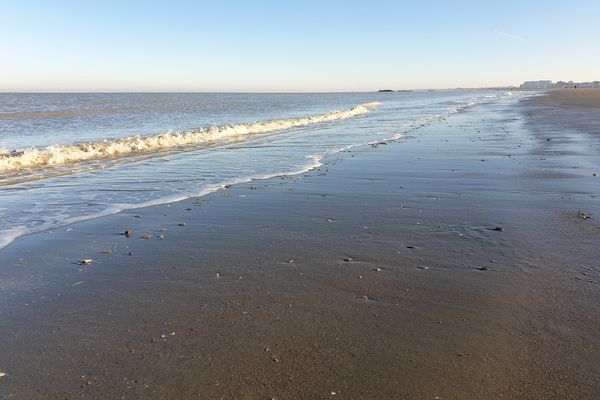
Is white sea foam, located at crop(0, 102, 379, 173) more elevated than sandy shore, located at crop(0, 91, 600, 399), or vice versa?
sandy shore, located at crop(0, 91, 600, 399)

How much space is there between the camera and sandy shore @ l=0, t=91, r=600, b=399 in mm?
3207

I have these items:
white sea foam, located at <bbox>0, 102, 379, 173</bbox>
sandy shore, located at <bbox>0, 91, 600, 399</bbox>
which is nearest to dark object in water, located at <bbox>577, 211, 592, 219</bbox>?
sandy shore, located at <bbox>0, 91, 600, 399</bbox>

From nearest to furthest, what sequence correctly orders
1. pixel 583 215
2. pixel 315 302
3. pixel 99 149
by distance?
pixel 315 302 → pixel 583 215 → pixel 99 149

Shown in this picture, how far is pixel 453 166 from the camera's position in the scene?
12.1 metres

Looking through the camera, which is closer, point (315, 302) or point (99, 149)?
point (315, 302)

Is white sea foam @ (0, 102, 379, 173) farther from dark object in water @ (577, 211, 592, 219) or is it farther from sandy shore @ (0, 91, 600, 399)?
dark object in water @ (577, 211, 592, 219)

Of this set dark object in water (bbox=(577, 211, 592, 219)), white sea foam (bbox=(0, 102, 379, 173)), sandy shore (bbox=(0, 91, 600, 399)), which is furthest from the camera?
white sea foam (bbox=(0, 102, 379, 173))

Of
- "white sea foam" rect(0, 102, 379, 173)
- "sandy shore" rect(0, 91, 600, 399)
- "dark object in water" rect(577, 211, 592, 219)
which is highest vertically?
"dark object in water" rect(577, 211, 592, 219)

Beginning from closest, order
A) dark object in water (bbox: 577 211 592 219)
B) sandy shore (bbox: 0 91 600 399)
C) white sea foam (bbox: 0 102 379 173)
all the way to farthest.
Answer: sandy shore (bbox: 0 91 600 399)
dark object in water (bbox: 577 211 592 219)
white sea foam (bbox: 0 102 379 173)

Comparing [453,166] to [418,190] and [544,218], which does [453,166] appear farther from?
[544,218]

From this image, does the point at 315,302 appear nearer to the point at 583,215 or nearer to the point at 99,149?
the point at 583,215

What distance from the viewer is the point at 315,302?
4.43 meters

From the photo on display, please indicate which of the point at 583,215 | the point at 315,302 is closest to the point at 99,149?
the point at 315,302

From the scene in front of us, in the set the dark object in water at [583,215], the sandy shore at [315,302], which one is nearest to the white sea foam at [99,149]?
the sandy shore at [315,302]
